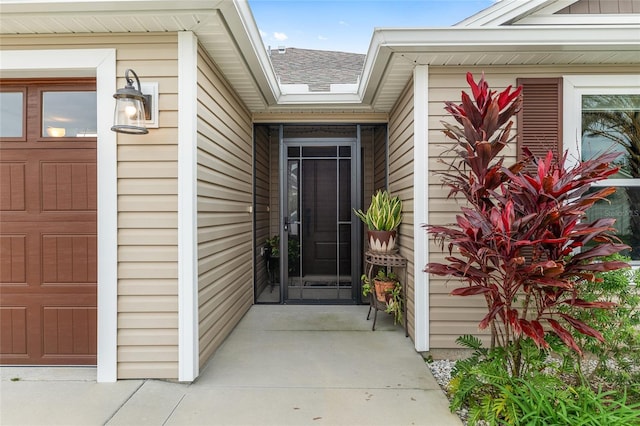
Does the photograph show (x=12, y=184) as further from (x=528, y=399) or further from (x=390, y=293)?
(x=528, y=399)

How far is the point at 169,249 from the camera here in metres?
2.41

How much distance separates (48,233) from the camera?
8.31 ft

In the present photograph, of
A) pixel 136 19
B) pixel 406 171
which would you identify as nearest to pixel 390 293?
→ pixel 406 171

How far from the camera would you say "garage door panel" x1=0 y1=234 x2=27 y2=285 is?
254 cm

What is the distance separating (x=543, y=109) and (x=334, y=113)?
7.66 feet

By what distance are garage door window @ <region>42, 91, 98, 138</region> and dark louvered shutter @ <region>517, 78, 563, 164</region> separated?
3582 millimetres

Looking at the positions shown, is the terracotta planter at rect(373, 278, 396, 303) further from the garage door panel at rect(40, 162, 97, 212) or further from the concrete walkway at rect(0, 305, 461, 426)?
the garage door panel at rect(40, 162, 97, 212)

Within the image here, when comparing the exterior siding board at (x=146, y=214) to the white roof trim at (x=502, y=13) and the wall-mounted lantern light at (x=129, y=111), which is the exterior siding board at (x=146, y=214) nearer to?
the wall-mounted lantern light at (x=129, y=111)

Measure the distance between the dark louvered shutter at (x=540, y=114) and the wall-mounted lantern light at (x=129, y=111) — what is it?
10.0 ft

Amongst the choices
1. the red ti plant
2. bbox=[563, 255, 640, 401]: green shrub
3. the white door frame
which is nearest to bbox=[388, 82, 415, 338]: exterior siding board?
the red ti plant

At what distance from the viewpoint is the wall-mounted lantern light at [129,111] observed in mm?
2164

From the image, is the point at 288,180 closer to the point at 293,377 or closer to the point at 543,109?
the point at 293,377

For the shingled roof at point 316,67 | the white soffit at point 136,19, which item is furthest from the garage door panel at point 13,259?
the shingled roof at point 316,67

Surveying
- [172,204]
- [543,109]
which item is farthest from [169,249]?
[543,109]
